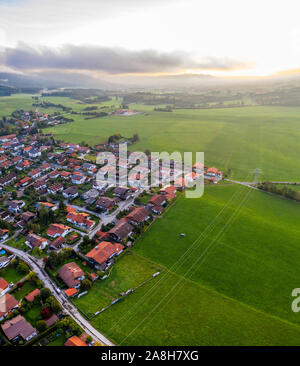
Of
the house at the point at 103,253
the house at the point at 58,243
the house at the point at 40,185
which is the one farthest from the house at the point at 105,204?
the house at the point at 40,185

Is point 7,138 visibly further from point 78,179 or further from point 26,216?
point 26,216

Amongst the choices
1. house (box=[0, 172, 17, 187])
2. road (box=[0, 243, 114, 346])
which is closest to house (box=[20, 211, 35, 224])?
road (box=[0, 243, 114, 346])

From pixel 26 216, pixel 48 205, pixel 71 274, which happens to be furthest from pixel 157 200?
pixel 26 216

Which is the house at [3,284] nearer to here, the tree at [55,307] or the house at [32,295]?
the house at [32,295]

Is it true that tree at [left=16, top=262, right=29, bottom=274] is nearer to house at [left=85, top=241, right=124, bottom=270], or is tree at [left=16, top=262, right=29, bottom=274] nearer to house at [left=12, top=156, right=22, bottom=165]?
house at [left=85, top=241, right=124, bottom=270]

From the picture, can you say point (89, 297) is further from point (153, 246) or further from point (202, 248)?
point (202, 248)
